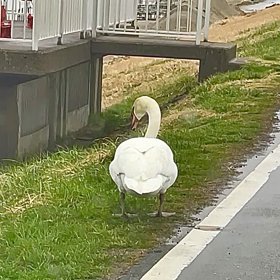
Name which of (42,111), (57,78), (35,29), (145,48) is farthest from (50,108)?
(145,48)

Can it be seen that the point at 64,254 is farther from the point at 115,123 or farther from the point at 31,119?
the point at 115,123

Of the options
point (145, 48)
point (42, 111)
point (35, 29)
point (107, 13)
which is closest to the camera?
point (35, 29)

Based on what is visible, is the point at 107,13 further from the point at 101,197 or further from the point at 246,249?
the point at 246,249

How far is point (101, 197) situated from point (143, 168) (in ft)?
3.68

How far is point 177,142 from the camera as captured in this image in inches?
342

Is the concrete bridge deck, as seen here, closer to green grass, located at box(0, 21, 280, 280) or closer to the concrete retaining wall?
the concrete retaining wall

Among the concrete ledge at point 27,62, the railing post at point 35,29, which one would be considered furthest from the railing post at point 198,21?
the railing post at point 35,29

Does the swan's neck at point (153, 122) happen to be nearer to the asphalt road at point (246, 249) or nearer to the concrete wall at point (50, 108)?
the asphalt road at point (246, 249)

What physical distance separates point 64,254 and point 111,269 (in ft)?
1.11

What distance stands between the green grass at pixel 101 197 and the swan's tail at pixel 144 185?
0.32 meters

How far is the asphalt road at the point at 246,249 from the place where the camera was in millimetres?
5047

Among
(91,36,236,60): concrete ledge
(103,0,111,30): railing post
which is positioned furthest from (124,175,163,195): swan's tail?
(103,0,111,30): railing post

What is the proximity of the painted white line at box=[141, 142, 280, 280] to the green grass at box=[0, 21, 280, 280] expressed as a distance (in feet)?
0.59

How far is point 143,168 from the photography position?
18.6ft
